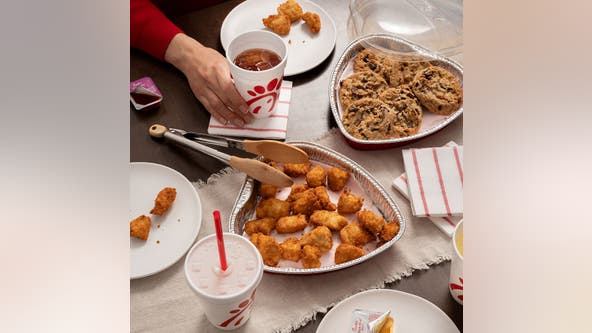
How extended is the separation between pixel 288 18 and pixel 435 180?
23.3 inches

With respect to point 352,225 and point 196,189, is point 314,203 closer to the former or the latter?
point 352,225

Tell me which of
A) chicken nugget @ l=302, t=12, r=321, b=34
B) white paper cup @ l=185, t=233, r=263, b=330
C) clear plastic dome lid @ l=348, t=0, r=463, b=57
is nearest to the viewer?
white paper cup @ l=185, t=233, r=263, b=330

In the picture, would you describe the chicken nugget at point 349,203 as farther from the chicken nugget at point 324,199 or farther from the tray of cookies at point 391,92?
the tray of cookies at point 391,92

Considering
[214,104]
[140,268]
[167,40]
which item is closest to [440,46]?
[214,104]

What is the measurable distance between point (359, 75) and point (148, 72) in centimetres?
50

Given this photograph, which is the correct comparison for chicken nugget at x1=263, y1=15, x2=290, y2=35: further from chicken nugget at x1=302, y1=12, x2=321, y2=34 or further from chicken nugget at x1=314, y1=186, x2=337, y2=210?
chicken nugget at x1=314, y1=186, x2=337, y2=210

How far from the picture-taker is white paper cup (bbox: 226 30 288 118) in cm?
110

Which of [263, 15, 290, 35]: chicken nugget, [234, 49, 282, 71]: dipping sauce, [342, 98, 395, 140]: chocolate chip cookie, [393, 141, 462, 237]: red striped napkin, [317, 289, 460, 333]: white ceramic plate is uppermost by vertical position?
[234, 49, 282, 71]: dipping sauce

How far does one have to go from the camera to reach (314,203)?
1.04 meters

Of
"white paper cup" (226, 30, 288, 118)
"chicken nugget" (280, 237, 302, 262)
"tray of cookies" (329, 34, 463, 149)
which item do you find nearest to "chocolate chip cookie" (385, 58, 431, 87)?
"tray of cookies" (329, 34, 463, 149)

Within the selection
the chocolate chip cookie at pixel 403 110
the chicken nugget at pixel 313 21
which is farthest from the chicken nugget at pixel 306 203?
the chicken nugget at pixel 313 21

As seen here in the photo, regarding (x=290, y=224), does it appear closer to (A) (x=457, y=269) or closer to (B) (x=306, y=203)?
(B) (x=306, y=203)

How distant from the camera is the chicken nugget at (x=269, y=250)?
957 mm

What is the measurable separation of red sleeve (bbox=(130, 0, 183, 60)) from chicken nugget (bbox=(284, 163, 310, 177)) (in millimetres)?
439
